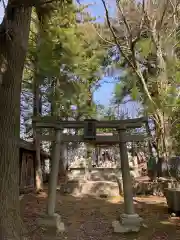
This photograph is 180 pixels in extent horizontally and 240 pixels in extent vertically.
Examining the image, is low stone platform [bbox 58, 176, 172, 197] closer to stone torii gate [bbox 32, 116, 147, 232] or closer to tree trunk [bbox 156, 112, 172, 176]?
tree trunk [bbox 156, 112, 172, 176]

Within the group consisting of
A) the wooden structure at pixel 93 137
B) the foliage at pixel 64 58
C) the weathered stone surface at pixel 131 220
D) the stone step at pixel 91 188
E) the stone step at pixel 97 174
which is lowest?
the weathered stone surface at pixel 131 220

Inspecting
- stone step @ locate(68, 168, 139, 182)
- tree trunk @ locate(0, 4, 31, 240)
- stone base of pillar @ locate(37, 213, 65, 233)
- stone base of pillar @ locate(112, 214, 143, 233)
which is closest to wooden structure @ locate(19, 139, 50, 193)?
stone step @ locate(68, 168, 139, 182)

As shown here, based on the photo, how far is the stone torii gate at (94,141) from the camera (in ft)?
19.0

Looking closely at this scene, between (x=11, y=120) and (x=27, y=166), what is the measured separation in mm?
7716

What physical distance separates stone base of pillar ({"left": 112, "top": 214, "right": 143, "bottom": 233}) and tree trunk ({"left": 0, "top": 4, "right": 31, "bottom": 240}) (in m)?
2.31

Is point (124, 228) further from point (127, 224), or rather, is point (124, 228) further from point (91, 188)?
point (91, 188)

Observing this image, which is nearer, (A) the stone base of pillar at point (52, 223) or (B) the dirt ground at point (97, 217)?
(B) the dirt ground at point (97, 217)

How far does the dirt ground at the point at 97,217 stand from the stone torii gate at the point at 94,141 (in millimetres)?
243

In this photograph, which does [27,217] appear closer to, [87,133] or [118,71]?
[87,133]

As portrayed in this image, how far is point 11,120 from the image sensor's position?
424cm

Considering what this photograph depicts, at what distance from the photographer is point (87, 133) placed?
632 cm

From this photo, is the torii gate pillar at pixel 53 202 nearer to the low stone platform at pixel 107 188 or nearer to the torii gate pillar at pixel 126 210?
the torii gate pillar at pixel 126 210

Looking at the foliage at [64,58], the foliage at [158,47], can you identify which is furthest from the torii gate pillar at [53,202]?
the foliage at [158,47]

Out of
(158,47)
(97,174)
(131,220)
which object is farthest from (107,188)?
(158,47)
